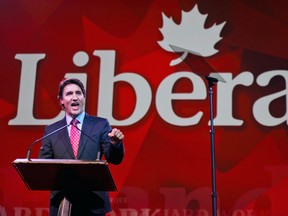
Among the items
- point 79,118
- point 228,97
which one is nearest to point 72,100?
point 79,118

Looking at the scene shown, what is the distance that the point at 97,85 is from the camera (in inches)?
162

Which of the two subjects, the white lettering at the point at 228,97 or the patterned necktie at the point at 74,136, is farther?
the white lettering at the point at 228,97

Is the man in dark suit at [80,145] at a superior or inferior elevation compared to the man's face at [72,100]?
inferior

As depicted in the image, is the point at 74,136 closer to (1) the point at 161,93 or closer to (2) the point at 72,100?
(2) the point at 72,100

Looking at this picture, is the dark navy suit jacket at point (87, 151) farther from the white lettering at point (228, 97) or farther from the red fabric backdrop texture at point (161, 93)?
the white lettering at point (228, 97)

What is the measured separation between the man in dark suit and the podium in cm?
9

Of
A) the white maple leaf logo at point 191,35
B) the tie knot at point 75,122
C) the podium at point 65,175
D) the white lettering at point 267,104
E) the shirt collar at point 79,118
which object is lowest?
the podium at point 65,175

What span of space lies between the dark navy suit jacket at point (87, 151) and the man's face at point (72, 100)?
7 cm

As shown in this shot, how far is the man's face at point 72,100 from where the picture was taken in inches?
104

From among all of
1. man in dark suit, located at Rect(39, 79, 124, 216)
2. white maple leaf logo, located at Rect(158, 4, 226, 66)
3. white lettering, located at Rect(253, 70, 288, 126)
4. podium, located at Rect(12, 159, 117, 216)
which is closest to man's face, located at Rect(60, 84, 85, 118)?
man in dark suit, located at Rect(39, 79, 124, 216)

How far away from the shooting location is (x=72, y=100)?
2645mm

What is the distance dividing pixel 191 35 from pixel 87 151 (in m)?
2.01

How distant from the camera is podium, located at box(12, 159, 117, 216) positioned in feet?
6.61

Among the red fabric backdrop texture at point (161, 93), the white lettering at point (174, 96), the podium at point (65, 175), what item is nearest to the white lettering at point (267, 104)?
the red fabric backdrop texture at point (161, 93)
